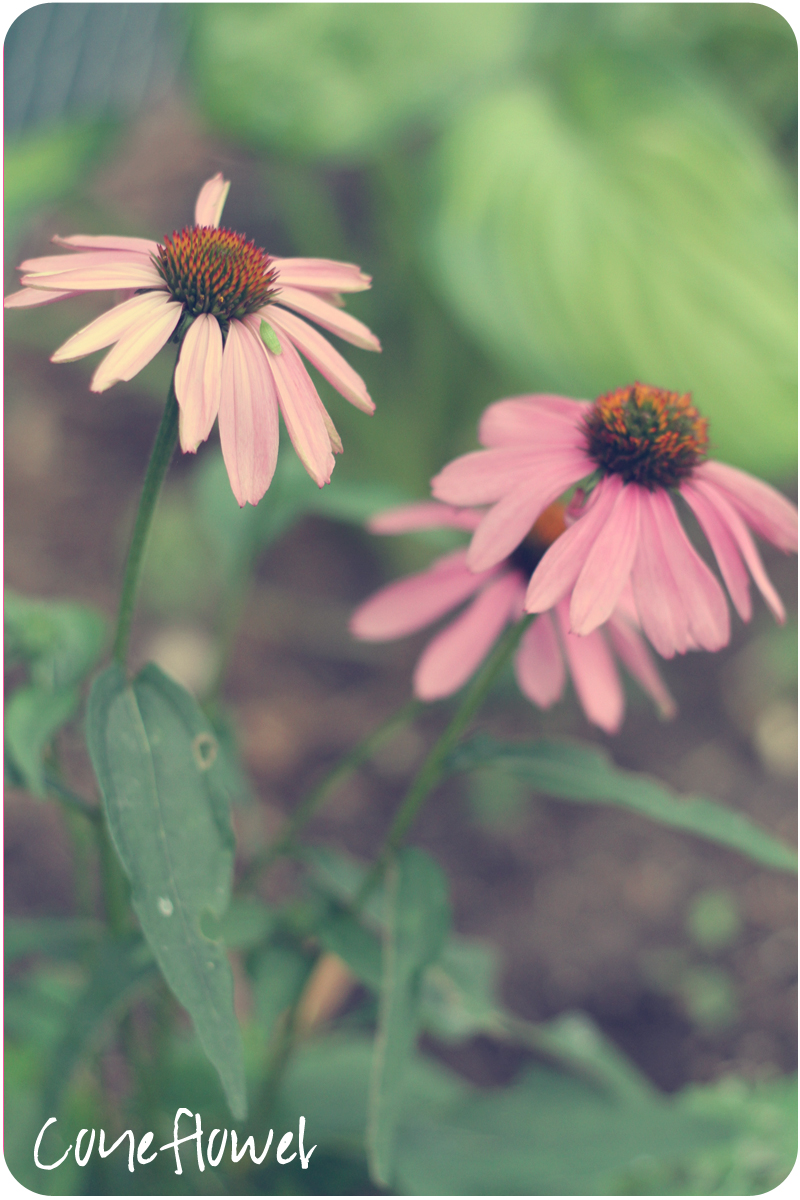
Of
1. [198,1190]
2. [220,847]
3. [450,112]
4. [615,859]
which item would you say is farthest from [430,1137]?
[450,112]

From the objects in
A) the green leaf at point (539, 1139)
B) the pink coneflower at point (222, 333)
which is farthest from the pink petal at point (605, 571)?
the green leaf at point (539, 1139)

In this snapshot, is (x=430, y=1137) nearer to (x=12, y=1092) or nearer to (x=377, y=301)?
(x=12, y=1092)

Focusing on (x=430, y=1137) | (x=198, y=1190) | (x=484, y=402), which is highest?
(x=484, y=402)

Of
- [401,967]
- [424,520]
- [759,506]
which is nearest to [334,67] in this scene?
[424,520]

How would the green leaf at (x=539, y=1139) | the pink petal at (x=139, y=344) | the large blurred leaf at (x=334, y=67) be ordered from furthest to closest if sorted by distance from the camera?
the large blurred leaf at (x=334, y=67), the green leaf at (x=539, y=1139), the pink petal at (x=139, y=344)

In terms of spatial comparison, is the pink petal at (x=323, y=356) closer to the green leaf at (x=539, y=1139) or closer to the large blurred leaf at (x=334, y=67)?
the green leaf at (x=539, y=1139)

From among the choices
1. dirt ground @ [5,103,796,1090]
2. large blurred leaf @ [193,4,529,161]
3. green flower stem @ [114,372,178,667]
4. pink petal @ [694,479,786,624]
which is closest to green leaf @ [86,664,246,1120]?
green flower stem @ [114,372,178,667]

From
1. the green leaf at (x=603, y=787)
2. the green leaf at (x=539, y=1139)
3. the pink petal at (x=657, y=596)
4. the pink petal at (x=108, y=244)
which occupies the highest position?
the pink petal at (x=108, y=244)
